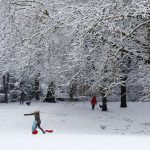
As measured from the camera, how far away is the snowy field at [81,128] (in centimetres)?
1342

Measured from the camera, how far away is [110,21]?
13766 mm

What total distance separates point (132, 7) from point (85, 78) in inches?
210

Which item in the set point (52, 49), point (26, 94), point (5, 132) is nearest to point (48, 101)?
point (26, 94)

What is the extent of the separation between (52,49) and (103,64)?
3.13 meters

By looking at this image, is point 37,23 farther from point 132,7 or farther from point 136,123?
point 136,123

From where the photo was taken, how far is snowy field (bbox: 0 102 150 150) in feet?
44.0

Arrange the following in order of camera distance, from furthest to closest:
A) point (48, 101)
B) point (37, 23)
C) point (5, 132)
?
point (48, 101)
point (5, 132)
point (37, 23)

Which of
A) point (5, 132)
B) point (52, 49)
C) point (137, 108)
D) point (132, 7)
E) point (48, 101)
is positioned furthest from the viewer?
point (48, 101)

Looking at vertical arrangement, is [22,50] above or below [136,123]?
above

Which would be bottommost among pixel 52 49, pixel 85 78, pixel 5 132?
pixel 5 132

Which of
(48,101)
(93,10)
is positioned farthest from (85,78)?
(48,101)

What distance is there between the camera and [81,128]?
21.2m

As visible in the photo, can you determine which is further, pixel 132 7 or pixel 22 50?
pixel 22 50

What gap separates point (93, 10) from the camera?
14.1m
